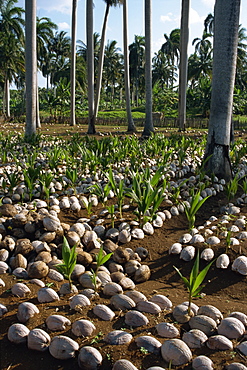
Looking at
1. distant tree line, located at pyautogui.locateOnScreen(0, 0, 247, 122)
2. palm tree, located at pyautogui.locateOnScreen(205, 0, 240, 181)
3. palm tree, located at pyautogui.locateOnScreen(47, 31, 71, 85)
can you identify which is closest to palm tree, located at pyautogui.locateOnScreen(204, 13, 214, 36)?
distant tree line, located at pyautogui.locateOnScreen(0, 0, 247, 122)

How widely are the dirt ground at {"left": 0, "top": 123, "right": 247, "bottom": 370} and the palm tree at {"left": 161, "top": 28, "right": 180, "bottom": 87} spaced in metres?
46.3

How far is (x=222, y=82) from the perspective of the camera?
4973 millimetres

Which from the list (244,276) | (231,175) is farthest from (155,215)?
(231,175)

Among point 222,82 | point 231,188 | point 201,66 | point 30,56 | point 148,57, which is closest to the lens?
point 231,188

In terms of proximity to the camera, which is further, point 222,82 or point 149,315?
point 222,82

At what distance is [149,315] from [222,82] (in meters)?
3.91

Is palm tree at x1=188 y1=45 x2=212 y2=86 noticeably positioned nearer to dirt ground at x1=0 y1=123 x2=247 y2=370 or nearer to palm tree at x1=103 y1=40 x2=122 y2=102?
palm tree at x1=103 y1=40 x2=122 y2=102

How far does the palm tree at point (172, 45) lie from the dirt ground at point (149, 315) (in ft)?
152

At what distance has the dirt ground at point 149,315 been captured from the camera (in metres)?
1.63

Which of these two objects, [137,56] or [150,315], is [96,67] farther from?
[150,315]

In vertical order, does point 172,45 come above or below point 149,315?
above

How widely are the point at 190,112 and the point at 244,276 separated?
107 feet

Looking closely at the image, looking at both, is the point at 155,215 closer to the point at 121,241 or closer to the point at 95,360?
the point at 121,241

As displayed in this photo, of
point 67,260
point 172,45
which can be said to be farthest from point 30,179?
point 172,45
